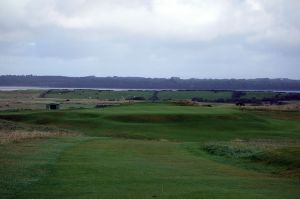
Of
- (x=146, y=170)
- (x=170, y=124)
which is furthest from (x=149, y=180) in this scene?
(x=170, y=124)

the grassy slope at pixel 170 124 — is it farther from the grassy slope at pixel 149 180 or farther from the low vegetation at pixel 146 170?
the grassy slope at pixel 149 180

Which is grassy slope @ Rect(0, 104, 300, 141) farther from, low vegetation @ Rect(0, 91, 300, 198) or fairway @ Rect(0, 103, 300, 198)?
fairway @ Rect(0, 103, 300, 198)

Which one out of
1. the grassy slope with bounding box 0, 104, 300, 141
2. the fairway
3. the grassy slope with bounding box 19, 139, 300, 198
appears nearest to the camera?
the grassy slope with bounding box 19, 139, 300, 198

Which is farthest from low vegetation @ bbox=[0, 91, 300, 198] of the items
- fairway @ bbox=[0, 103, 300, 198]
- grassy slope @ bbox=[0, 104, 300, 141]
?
grassy slope @ bbox=[0, 104, 300, 141]

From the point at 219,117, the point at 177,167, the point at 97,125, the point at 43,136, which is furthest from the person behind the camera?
the point at 219,117

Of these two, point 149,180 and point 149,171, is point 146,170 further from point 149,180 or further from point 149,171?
point 149,180

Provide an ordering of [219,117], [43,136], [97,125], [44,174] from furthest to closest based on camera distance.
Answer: [219,117], [97,125], [43,136], [44,174]

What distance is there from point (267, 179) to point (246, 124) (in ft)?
140

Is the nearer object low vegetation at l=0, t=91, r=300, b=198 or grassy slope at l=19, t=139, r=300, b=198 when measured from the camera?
grassy slope at l=19, t=139, r=300, b=198

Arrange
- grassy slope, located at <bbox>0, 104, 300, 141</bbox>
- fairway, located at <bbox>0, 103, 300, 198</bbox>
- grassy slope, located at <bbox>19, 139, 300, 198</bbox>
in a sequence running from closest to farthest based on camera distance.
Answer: grassy slope, located at <bbox>19, 139, 300, 198</bbox> → fairway, located at <bbox>0, 103, 300, 198</bbox> → grassy slope, located at <bbox>0, 104, 300, 141</bbox>

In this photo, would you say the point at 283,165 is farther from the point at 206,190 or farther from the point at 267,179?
the point at 206,190

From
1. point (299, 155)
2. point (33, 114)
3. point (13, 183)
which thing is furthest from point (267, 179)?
point (33, 114)

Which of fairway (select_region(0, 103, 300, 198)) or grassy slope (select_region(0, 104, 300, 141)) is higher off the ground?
fairway (select_region(0, 103, 300, 198))

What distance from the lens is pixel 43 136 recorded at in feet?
149
